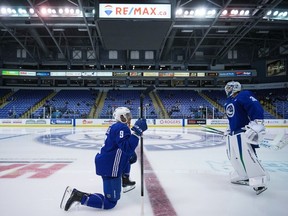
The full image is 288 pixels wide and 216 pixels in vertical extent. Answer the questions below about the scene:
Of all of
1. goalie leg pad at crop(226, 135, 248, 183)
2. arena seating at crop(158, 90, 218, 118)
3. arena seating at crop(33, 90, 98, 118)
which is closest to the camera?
goalie leg pad at crop(226, 135, 248, 183)

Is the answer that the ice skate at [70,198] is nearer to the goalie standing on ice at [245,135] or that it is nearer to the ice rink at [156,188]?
the ice rink at [156,188]

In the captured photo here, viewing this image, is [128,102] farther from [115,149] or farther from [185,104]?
[115,149]

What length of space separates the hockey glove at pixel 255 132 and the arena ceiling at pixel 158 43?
1304cm

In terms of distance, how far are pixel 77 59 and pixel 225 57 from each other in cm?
1654

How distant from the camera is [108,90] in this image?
26.8 metres

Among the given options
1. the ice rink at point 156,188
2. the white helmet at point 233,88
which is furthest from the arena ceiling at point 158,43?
the white helmet at point 233,88

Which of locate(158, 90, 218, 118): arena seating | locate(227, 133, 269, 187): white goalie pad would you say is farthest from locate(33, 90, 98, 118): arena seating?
locate(227, 133, 269, 187): white goalie pad

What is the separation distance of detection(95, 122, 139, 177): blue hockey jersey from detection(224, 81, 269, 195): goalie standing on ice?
149cm

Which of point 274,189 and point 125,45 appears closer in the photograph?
point 274,189

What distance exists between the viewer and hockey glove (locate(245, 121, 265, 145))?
283cm

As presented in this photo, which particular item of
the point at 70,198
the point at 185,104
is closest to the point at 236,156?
the point at 70,198

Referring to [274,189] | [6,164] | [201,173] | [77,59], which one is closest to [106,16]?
[6,164]

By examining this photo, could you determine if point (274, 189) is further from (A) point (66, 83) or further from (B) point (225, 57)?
(A) point (66, 83)

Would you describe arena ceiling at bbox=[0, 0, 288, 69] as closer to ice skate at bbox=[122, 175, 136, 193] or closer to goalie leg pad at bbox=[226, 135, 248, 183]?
goalie leg pad at bbox=[226, 135, 248, 183]
